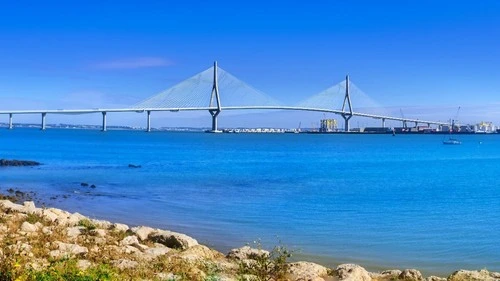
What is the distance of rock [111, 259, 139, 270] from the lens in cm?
555

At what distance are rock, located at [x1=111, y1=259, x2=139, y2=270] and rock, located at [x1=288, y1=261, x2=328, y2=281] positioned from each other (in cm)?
163

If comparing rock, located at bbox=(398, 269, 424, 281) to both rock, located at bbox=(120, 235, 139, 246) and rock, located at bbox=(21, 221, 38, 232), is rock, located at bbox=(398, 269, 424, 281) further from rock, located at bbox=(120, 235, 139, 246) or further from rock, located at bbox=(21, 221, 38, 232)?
rock, located at bbox=(21, 221, 38, 232)

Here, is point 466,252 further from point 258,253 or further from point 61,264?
point 61,264

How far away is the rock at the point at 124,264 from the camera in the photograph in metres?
5.55

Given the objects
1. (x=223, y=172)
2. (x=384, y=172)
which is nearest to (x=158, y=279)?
(x=223, y=172)

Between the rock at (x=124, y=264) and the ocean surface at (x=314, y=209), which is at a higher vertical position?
the rock at (x=124, y=264)

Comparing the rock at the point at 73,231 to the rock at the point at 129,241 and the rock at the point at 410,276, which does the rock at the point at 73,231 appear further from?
the rock at the point at 410,276

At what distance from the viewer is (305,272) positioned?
241 inches

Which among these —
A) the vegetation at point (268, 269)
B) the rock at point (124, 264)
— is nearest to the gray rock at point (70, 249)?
the rock at point (124, 264)

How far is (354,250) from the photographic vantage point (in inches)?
365

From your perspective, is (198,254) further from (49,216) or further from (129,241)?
(49,216)

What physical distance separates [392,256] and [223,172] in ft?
57.5

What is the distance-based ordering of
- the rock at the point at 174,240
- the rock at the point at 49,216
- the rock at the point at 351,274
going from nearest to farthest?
the rock at the point at 351,274 → the rock at the point at 174,240 → the rock at the point at 49,216

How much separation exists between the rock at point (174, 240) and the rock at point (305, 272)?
1646 mm
